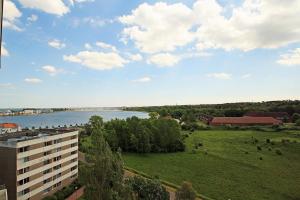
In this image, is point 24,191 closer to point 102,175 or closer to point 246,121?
point 102,175

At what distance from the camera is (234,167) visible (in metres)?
56.5

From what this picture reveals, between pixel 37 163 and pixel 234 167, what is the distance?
36434mm

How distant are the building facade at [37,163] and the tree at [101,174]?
461 inches

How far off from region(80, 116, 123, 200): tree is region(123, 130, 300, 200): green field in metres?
19.4

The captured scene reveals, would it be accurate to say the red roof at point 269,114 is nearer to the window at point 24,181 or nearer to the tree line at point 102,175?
the window at point 24,181

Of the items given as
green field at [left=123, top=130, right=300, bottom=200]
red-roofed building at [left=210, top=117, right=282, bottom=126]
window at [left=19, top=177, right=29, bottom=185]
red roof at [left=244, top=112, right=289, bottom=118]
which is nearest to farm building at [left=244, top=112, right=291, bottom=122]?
red roof at [left=244, top=112, right=289, bottom=118]

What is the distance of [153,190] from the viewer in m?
33.7

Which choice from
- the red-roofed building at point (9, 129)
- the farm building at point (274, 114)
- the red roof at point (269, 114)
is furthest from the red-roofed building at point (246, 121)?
the red-roofed building at point (9, 129)

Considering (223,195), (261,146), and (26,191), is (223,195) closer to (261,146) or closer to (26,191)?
(26,191)

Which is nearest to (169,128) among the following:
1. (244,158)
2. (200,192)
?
(244,158)

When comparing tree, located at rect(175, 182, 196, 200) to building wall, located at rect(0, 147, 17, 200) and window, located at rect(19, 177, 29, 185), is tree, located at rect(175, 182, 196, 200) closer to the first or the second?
window, located at rect(19, 177, 29, 185)

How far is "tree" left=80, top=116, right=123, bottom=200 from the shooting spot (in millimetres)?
25922

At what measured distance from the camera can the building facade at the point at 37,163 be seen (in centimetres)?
3378

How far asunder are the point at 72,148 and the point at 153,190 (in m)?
17.4
